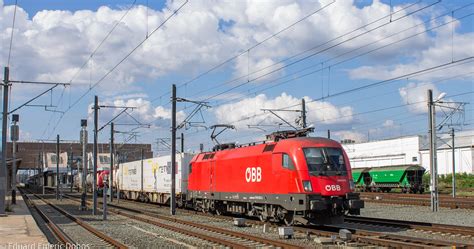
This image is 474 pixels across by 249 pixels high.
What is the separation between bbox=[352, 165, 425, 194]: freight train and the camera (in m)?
53.6

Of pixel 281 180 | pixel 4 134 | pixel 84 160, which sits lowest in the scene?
pixel 281 180

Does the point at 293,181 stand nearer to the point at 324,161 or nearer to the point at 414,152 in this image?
the point at 324,161

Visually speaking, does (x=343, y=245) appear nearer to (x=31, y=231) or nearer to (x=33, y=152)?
(x=31, y=231)

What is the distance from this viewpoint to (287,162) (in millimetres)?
20391

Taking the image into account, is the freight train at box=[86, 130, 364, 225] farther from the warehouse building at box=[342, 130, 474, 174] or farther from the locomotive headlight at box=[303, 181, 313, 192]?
the warehouse building at box=[342, 130, 474, 174]

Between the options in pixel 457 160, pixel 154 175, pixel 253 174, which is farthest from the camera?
pixel 457 160

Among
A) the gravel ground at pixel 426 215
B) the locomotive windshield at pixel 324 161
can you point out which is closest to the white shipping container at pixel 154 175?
the gravel ground at pixel 426 215

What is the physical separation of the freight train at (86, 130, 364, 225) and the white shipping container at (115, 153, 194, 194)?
4940 millimetres

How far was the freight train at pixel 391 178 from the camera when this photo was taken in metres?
53.6

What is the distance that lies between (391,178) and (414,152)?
25119 millimetres

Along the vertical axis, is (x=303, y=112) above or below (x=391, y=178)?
above

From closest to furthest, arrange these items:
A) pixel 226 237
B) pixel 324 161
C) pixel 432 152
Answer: pixel 226 237
pixel 324 161
pixel 432 152

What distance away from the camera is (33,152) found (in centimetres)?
12731

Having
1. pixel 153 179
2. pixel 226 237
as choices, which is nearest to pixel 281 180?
pixel 226 237
